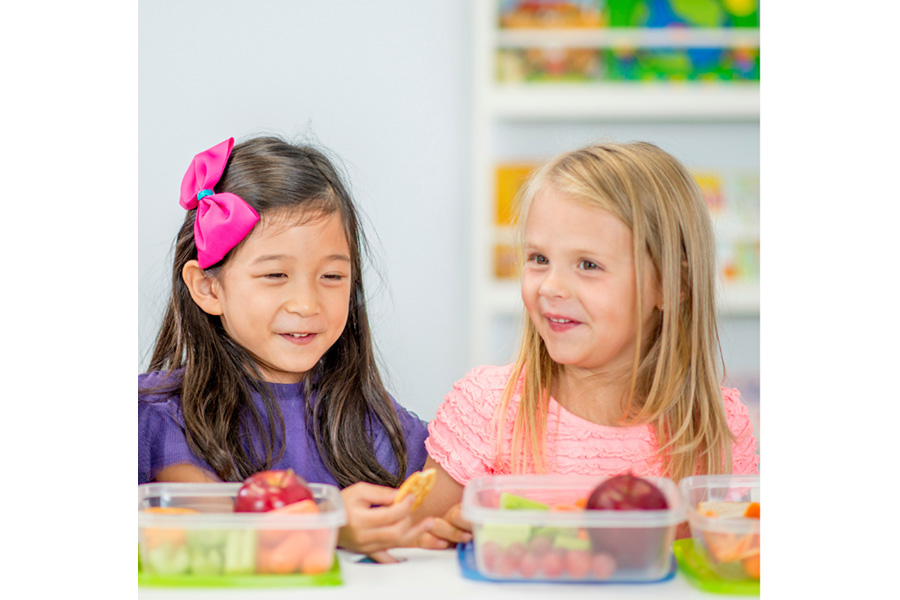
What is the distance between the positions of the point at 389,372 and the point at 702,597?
0.64m

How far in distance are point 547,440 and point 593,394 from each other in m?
0.11

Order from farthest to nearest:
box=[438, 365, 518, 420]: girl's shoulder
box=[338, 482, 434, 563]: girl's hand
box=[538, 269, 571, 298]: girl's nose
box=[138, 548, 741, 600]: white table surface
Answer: box=[438, 365, 518, 420]: girl's shoulder
box=[538, 269, 571, 298]: girl's nose
box=[338, 482, 434, 563]: girl's hand
box=[138, 548, 741, 600]: white table surface

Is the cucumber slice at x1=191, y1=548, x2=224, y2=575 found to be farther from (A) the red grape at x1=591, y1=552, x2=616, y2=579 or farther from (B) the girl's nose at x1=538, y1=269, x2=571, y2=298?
(B) the girl's nose at x1=538, y1=269, x2=571, y2=298

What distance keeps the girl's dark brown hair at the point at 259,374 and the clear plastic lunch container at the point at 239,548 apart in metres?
0.33

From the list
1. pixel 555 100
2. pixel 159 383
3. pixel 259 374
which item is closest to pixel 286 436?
pixel 259 374

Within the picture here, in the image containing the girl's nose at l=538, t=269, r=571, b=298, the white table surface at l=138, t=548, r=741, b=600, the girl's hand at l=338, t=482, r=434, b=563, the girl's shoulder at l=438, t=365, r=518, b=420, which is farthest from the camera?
the girl's shoulder at l=438, t=365, r=518, b=420

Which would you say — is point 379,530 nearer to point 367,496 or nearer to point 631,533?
point 367,496

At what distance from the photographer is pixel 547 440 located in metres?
1.26

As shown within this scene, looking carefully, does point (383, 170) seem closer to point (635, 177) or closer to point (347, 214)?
point (347, 214)

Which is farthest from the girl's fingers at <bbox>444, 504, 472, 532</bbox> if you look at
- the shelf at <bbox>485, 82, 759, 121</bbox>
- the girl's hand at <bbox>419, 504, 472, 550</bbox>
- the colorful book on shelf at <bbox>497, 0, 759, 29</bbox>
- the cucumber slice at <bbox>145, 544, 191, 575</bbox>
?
the colorful book on shelf at <bbox>497, 0, 759, 29</bbox>

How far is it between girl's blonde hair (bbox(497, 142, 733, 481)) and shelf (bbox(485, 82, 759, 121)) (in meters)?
0.06

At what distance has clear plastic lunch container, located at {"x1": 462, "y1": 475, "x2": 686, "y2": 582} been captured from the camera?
2.94 ft
